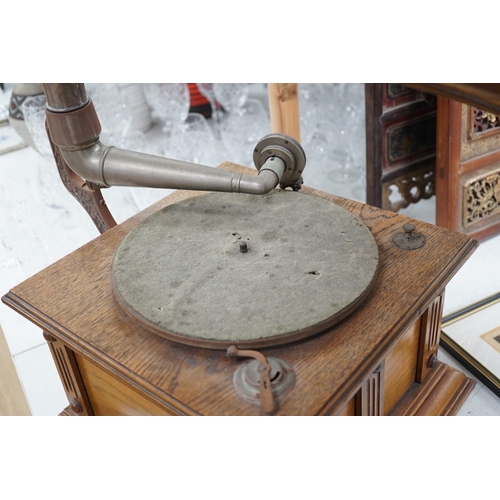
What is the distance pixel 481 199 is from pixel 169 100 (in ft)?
4.71

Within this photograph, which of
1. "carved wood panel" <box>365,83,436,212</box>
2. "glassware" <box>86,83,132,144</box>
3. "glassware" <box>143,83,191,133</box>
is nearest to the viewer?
"carved wood panel" <box>365,83,436,212</box>

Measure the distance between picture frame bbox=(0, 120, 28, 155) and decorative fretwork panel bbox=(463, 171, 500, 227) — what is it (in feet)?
6.26

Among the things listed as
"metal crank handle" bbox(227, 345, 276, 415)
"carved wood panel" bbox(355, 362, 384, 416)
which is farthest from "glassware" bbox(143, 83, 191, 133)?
"metal crank handle" bbox(227, 345, 276, 415)

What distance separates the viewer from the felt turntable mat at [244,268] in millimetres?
1199

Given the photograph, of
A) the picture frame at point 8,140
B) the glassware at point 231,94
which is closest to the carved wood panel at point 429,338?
the glassware at point 231,94

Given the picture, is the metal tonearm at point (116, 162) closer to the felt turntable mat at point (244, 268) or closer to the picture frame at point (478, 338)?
the felt turntable mat at point (244, 268)

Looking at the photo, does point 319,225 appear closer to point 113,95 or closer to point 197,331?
point 197,331

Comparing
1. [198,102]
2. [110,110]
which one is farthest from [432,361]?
[198,102]

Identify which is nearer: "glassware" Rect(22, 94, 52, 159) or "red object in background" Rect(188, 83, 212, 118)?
"glassware" Rect(22, 94, 52, 159)

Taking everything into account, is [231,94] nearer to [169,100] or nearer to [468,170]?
[169,100]

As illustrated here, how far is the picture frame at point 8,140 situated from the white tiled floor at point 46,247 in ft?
0.12

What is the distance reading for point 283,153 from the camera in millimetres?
1475

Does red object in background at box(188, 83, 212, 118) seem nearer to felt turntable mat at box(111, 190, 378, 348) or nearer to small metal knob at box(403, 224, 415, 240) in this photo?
felt turntable mat at box(111, 190, 378, 348)

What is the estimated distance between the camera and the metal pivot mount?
1.48 metres
